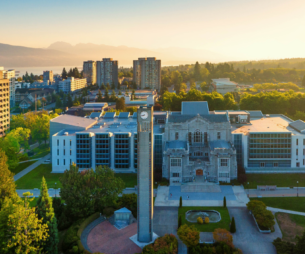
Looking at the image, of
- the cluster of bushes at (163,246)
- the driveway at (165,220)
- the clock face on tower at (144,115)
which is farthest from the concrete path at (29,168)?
the cluster of bushes at (163,246)

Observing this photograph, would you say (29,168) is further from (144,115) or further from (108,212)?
(144,115)

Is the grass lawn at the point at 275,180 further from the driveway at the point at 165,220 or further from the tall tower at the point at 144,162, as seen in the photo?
the tall tower at the point at 144,162

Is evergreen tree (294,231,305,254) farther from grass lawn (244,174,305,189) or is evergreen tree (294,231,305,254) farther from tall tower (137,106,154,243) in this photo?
grass lawn (244,174,305,189)

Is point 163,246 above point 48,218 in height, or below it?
below

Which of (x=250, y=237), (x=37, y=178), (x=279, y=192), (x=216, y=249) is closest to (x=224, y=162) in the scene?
(x=279, y=192)

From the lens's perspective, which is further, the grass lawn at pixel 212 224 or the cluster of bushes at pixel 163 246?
the grass lawn at pixel 212 224

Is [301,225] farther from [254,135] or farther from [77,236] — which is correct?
[77,236]

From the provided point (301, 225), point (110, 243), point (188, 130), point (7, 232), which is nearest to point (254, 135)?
point (188, 130)
